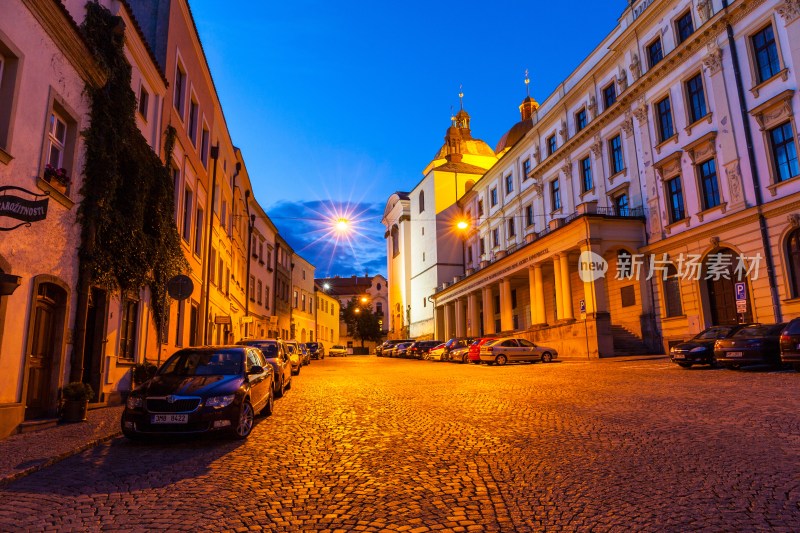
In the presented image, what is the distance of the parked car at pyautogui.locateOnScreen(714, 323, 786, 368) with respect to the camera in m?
16.4

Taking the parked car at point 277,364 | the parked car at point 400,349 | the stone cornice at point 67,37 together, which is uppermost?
the stone cornice at point 67,37

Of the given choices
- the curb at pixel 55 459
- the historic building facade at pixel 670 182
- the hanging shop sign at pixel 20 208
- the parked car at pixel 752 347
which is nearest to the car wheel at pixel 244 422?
the curb at pixel 55 459

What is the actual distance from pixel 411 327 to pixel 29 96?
65.6m

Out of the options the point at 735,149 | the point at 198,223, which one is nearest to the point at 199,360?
the point at 198,223

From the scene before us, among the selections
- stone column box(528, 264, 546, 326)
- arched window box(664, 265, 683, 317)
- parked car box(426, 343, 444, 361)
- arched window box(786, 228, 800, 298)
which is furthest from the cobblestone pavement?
parked car box(426, 343, 444, 361)

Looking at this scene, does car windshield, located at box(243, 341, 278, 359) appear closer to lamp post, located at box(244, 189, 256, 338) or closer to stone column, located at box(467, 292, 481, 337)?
lamp post, located at box(244, 189, 256, 338)

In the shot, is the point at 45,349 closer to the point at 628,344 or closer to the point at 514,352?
the point at 514,352

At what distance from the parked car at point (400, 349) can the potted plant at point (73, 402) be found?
140 ft

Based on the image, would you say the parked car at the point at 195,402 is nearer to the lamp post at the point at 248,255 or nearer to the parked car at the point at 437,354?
the lamp post at the point at 248,255

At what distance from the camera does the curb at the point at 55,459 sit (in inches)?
224

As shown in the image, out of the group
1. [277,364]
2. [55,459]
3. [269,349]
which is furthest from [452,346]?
[55,459]

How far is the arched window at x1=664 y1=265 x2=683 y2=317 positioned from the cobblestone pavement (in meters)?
18.7

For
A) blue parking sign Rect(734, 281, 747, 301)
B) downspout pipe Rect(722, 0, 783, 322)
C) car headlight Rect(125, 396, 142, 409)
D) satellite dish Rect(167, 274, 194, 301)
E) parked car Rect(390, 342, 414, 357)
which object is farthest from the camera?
parked car Rect(390, 342, 414, 357)

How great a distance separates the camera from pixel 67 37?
1000 cm
